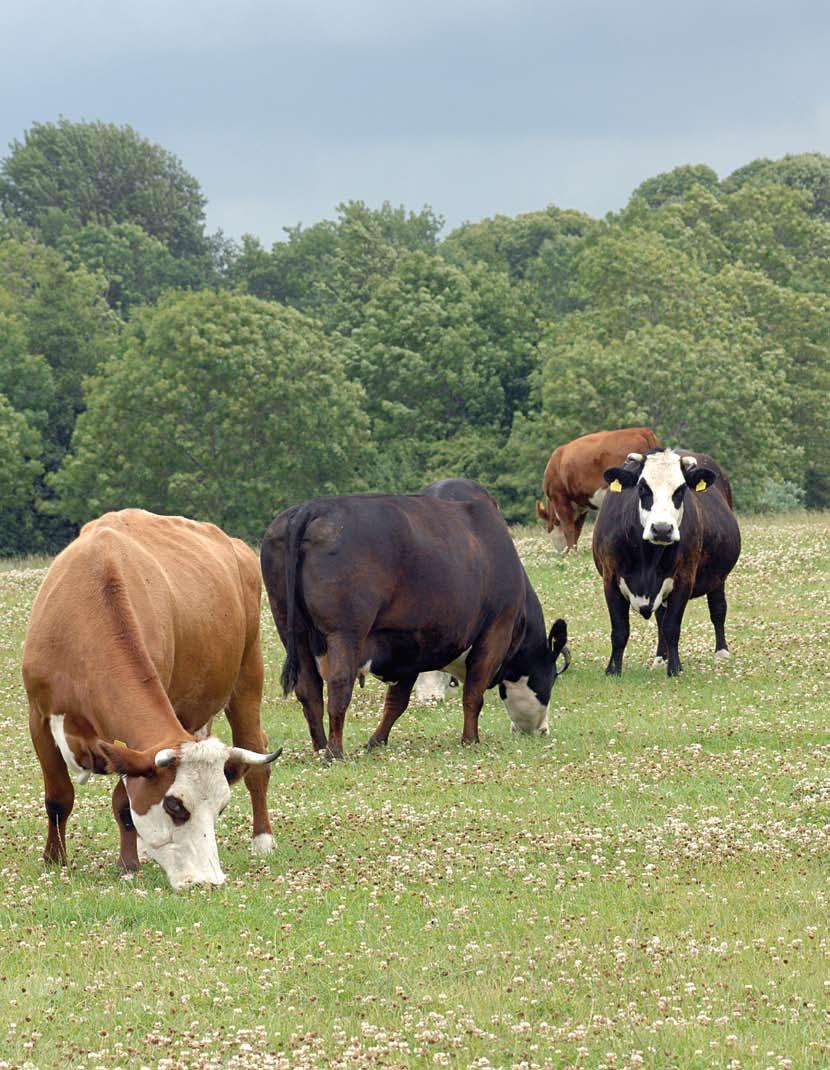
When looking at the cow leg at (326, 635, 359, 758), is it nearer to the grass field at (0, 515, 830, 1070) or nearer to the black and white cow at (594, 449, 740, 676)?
the grass field at (0, 515, 830, 1070)

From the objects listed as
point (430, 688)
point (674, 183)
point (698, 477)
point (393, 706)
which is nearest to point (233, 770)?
point (393, 706)

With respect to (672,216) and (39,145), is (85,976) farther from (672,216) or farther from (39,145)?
(39,145)

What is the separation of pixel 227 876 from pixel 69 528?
69.2m

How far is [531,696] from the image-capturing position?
1734 centimetres

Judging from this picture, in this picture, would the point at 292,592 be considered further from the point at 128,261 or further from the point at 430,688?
the point at 128,261

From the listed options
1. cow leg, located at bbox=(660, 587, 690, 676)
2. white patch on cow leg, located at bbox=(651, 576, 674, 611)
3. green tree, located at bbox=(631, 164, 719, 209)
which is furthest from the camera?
green tree, located at bbox=(631, 164, 719, 209)

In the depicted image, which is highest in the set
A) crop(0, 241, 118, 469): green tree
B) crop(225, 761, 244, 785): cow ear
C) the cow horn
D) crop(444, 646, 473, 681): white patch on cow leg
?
crop(0, 241, 118, 469): green tree

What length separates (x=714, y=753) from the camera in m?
14.8

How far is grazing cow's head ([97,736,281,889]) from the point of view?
31.5ft

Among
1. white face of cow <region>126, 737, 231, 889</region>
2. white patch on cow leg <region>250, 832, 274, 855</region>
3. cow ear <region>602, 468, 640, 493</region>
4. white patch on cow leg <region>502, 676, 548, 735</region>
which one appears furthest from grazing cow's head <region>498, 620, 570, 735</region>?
white face of cow <region>126, 737, 231, 889</region>

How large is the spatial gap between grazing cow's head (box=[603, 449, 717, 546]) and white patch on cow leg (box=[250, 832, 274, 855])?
10.2 m

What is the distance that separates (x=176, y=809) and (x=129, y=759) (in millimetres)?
436

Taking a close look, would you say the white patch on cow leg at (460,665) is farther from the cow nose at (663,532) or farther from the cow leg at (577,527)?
the cow leg at (577,527)

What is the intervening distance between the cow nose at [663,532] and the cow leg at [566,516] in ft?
55.1
